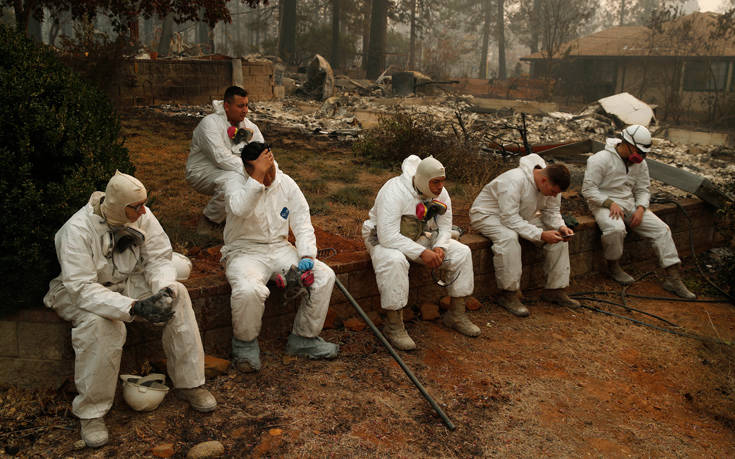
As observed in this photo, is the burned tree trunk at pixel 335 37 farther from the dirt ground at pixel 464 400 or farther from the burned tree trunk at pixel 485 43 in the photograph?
the dirt ground at pixel 464 400

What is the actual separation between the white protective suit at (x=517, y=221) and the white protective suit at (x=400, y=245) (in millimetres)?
735

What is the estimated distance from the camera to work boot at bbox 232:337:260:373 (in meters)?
4.25

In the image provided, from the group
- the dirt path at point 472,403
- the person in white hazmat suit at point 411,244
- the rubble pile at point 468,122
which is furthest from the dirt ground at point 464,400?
the rubble pile at point 468,122

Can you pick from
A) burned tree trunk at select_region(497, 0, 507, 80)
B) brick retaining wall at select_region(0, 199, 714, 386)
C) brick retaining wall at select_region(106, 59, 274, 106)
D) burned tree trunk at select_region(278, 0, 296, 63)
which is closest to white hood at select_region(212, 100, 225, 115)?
brick retaining wall at select_region(0, 199, 714, 386)

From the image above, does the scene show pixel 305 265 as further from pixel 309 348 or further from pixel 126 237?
pixel 126 237

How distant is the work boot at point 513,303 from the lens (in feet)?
19.1

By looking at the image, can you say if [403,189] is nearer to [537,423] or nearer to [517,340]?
[517,340]

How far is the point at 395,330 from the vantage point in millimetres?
4953

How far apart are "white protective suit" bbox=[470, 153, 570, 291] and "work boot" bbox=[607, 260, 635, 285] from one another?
1.34 meters

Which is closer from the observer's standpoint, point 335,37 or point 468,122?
point 468,122

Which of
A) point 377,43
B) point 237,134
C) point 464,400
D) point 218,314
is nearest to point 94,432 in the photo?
point 218,314

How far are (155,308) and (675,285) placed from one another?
5.78 metres

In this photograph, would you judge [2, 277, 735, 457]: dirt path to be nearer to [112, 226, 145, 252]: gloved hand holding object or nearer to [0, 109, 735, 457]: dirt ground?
[0, 109, 735, 457]: dirt ground

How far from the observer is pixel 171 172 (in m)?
8.64
